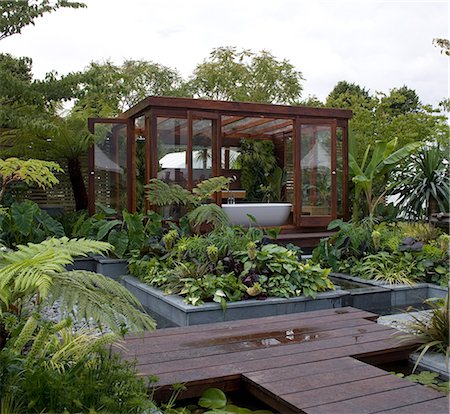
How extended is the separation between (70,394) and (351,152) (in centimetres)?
756

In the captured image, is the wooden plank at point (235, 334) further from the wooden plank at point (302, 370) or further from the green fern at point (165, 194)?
the green fern at point (165, 194)

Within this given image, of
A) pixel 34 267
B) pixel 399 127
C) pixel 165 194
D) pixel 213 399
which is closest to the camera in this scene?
pixel 34 267

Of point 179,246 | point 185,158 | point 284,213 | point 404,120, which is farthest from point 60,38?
point 404,120

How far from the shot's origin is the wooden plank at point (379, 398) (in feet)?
7.64

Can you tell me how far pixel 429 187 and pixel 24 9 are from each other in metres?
6.74

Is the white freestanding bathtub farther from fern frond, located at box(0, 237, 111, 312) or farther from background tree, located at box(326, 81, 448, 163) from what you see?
fern frond, located at box(0, 237, 111, 312)

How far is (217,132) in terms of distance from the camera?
25.7 feet

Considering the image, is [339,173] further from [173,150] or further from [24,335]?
[24,335]

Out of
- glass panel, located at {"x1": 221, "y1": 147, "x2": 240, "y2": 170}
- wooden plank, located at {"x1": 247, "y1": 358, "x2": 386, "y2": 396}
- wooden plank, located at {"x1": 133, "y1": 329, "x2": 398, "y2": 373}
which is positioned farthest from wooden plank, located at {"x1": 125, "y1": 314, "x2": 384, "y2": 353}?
glass panel, located at {"x1": 221, "y1": 147, "x2": 240, "y2": 170}

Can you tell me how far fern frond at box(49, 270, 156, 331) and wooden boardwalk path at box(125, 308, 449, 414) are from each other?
0.64 m

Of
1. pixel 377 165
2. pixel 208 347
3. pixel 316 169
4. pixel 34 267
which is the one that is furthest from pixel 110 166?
pixel 34 267

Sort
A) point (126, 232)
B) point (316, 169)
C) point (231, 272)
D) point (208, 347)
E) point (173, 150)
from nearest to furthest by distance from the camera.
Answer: point (208, 347) → point (231, 272) → point (126, 232) → point (173, 150) → point (316, 169)

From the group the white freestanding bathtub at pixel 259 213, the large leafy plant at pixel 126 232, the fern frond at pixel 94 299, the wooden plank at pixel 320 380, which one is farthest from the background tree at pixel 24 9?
the wooden plank at pixel 320 380

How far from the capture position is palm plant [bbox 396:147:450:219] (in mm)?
8643
